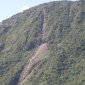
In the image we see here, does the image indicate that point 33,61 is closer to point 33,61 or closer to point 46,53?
point 33,61

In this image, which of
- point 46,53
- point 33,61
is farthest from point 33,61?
point 46,53

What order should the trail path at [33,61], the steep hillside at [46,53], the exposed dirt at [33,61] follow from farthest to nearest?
the trail path at [33,61] → the exposed dirt at [33,61] → the steep hillside at [46,53]

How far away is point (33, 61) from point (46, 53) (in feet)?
31.9

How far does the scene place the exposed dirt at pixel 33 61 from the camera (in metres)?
153

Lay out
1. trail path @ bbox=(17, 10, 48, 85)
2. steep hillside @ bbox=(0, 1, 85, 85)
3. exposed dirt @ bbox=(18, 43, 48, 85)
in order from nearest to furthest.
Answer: steep hillside @ bbox=(0, 1, 85, 85) → exposed dirt @ bbox=(18, 43, 48, 85) → trail path @ bbox=(17, 10, 48, 85)

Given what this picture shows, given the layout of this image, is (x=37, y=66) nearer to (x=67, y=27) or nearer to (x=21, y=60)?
(x=21, y=60)

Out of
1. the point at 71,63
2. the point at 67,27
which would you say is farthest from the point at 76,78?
the point at 67,27

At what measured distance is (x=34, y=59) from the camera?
163m

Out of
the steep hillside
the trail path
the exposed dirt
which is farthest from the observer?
the trail path

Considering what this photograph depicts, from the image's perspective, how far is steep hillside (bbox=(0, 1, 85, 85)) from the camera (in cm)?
14849

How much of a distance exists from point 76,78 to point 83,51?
2447 cm

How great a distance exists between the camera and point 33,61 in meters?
162

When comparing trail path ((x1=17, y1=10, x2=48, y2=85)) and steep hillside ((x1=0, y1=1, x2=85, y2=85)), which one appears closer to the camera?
steep hillside ((x1=0, y1=1, x2=85, y2=85))

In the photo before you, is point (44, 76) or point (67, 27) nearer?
point (44, 76)
